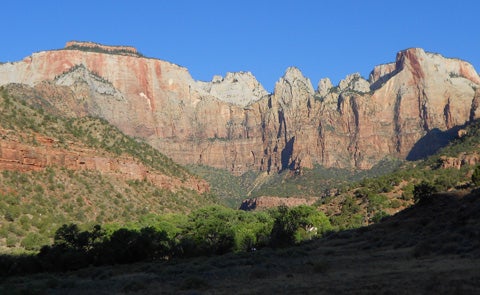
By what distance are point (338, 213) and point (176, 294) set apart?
250 ft

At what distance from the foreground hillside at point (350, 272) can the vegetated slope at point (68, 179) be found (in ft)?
103

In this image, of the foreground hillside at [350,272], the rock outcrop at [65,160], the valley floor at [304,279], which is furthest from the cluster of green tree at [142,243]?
the rock outcrop at [65,160]

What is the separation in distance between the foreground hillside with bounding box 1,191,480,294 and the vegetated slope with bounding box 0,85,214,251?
31.3 meters

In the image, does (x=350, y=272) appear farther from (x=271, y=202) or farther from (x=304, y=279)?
(x=271, y=202)

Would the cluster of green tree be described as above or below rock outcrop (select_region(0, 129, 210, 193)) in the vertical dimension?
below

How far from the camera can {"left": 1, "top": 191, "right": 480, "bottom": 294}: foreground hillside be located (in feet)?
75.2

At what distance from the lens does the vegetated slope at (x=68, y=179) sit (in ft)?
225

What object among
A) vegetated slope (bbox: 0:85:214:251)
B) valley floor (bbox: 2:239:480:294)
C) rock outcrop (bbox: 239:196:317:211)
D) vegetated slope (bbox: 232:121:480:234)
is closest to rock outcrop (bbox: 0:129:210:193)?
vegetated slope (bbox: 0:85:214:251)

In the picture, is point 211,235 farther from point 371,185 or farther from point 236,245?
point 371,185

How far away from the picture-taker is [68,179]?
85875 millimetres

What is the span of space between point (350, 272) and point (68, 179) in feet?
219

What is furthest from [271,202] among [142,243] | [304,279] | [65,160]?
[304,279]

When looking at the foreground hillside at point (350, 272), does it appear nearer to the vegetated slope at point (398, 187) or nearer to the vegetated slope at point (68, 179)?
the vegetated slope at point (398, 187)

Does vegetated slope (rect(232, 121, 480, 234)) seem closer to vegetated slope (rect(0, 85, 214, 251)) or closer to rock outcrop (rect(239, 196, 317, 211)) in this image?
vegetated slope (rect(0, 85, 214, 251))
